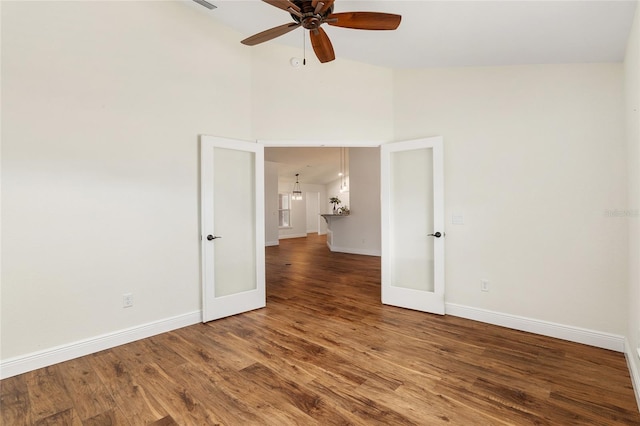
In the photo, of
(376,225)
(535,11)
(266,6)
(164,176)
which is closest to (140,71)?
(164,176)

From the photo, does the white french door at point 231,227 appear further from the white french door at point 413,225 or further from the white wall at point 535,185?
the white wall at point 535,185

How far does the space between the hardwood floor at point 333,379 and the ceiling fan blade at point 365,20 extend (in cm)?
270

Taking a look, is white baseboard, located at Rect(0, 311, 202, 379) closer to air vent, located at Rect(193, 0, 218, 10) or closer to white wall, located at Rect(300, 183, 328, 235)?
air vent, located at Rect(193, 0, 218, 10)

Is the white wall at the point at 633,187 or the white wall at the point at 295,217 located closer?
the white wall at the point at 633,187

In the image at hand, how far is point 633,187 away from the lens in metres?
2.27

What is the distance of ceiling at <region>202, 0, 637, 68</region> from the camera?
2.29 metres

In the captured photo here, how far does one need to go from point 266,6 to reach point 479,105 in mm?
2518

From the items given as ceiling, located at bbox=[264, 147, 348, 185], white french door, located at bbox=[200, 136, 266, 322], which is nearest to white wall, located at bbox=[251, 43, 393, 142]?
white french door, located at bbox=[200, 136, 266, 322]

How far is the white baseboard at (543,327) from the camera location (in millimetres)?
2705

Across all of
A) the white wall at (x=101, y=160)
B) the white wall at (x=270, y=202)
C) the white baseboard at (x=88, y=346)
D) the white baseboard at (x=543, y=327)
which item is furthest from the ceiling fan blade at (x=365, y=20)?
the white wall at (x=270, y=202)

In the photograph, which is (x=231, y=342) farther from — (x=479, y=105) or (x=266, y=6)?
(x=479, y=105)

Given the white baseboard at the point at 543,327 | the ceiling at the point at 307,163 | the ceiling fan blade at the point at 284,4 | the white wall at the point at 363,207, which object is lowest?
the white baseboard at the point at 543,327

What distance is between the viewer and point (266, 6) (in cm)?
300

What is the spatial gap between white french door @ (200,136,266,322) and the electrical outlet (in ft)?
2.35
